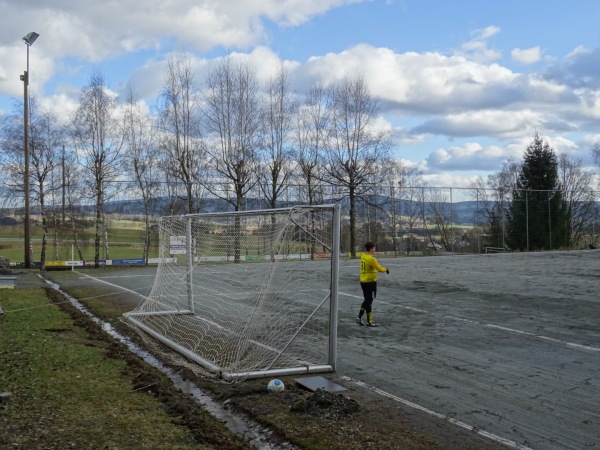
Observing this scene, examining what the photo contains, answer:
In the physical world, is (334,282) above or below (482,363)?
above

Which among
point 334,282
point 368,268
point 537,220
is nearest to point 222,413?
point 334,282

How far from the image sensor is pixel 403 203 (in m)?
37.8

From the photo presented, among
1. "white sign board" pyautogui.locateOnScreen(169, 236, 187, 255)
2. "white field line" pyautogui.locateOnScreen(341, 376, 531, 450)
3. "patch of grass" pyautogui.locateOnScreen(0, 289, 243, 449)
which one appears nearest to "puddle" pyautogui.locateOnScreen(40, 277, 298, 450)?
"patch of grass" pyautogui.locateOnScreen(0, 289, 243, 449)

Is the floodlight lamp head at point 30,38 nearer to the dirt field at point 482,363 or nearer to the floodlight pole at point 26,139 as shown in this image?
the floodlight pole at point 26,139

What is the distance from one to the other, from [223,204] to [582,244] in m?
27.3

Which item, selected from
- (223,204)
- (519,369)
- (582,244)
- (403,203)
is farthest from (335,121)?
(519,369)

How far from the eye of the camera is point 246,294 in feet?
36.8

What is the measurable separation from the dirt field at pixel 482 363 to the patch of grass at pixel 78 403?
4.43 ft

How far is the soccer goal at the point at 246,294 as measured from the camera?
7.80m

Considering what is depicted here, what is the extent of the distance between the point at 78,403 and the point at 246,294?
575 centimetres

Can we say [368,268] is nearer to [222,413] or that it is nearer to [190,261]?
[190,261]

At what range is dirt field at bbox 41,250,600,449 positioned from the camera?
5.41 m

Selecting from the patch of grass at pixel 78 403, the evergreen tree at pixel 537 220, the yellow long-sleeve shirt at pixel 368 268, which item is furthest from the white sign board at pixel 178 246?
the evergreen tree at pixel 537 220

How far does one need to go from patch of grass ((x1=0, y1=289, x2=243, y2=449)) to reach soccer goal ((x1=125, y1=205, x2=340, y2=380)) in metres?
1.33
